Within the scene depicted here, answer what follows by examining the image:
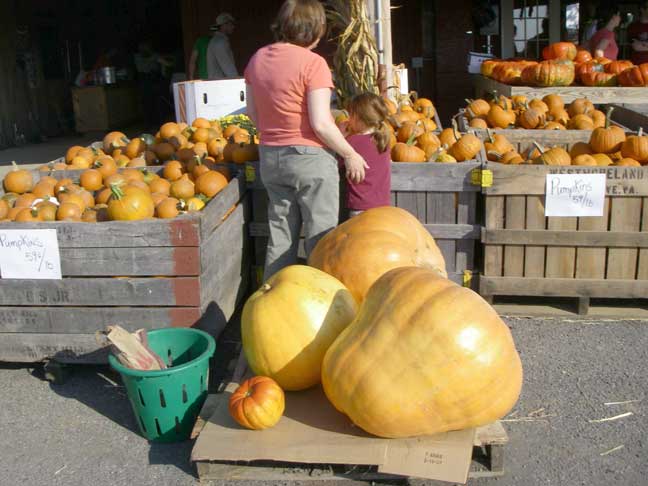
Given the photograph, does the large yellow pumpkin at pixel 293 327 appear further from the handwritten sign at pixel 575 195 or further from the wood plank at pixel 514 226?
the handwritten sign at pixel 575 195

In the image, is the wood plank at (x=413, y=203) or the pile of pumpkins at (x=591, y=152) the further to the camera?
the pile of pumpkins at (x=591, y=152)

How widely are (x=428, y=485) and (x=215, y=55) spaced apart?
26.4 feet

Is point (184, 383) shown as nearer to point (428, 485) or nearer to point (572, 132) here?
point (428, 485)

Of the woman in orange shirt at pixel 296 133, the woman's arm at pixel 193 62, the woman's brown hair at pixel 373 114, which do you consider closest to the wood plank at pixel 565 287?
the woman's brown hair at pixel 373 114

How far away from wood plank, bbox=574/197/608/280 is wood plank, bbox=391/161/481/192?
2.55 ft

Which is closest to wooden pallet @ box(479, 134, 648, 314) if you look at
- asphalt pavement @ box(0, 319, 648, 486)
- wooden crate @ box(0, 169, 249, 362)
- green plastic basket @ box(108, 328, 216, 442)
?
asphalt pavement @ box(0, 319, 648, 486)

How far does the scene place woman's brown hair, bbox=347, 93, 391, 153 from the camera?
453cm

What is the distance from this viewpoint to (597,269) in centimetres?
484

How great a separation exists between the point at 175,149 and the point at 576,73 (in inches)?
208

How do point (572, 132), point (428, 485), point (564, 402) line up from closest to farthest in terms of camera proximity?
point (428, 485) < point (564, 402) < point (572, 132)

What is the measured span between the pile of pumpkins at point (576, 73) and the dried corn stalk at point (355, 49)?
2.90 meters

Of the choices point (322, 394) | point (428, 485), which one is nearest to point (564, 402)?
point (428, 485)

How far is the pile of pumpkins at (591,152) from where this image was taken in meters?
5.03

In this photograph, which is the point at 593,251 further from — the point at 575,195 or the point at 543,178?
the point at 543,178
